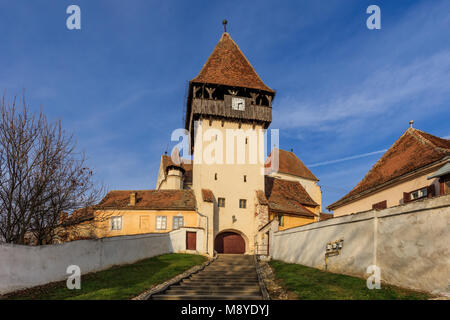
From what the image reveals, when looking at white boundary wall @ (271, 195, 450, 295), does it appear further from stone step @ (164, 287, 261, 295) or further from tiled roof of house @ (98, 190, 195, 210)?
tiled roof of house @ (98, 190, 195, 210)

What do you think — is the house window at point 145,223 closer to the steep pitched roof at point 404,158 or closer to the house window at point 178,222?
the house window at point 178,222

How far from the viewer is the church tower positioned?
32469 mm

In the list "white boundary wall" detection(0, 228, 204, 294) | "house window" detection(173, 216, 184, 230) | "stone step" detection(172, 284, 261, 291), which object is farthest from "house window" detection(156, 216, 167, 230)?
"stone step" detection(172, 284, 261, 291)

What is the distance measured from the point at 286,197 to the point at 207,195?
Result: 9.40 metres

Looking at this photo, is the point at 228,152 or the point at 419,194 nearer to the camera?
the point at 419,194

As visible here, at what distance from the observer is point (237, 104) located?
34.7 m

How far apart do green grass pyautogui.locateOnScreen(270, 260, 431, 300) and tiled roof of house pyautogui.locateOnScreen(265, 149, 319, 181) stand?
113 ft

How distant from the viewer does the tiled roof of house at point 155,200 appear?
3156cm

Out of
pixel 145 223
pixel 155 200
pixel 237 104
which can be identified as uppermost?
pixel 237 104

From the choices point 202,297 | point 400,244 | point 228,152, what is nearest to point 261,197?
point 228,152

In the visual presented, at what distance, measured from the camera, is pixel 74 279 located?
16078 millimetres

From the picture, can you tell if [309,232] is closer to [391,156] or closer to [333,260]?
[333,260]

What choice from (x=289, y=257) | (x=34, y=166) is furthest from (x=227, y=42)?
(x=34, y=166)

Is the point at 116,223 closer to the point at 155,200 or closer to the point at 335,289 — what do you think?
the point at 155,200
